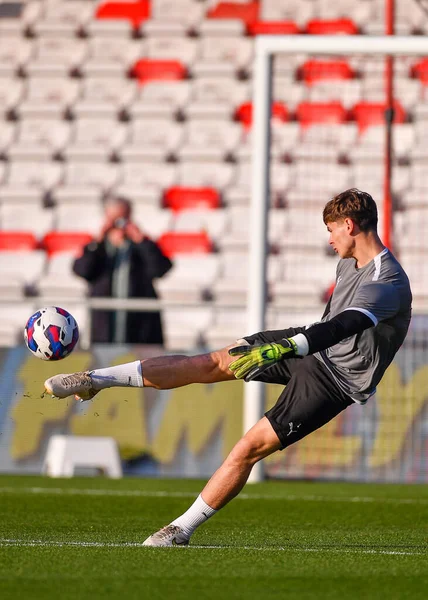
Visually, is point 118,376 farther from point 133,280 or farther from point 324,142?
point 324,142

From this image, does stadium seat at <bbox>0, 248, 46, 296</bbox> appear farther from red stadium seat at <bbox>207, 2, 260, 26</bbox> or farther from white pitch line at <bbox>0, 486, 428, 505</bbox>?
white pitch line at <bbox>0, 486, 428, 505</bbox>

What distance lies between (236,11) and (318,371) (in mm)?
15576

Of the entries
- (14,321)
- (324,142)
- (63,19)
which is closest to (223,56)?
(63,19)

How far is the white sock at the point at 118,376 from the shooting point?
265 inches

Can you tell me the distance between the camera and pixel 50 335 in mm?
7352

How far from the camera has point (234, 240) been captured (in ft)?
55.4

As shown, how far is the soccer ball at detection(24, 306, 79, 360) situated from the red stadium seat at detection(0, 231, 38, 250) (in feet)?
34.6

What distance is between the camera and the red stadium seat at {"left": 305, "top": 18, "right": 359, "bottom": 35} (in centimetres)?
1971

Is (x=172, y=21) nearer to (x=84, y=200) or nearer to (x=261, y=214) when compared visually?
(x=84, y=200)

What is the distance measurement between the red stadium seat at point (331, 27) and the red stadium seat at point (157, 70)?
84.1 inches

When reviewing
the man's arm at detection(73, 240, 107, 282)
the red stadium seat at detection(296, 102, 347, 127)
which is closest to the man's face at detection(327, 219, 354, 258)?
the man's arm at detection(73, 240, 107, 282)

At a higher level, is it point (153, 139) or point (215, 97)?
point (215, 97)

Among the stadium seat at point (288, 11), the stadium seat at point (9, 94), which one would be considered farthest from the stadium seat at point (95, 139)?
the stadium seat at point (288, 11)

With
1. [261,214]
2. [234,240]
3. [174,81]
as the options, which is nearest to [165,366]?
[261,214]
